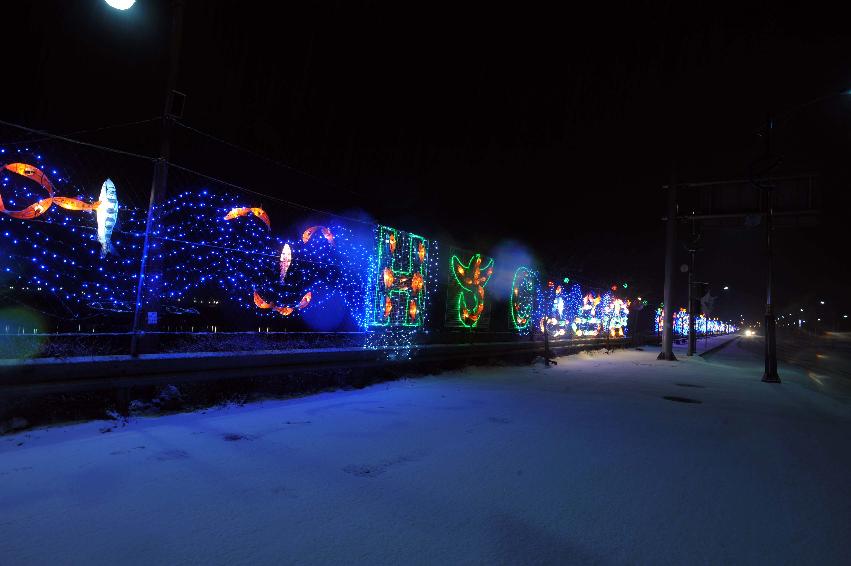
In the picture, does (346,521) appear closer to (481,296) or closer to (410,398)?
(410,398)

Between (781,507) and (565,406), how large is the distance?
4.73 metres

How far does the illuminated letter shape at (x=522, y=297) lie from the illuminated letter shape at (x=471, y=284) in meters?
1.94

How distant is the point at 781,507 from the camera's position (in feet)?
13.7

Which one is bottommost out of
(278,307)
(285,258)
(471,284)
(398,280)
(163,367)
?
(163,367)

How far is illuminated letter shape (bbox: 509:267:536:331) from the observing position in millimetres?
20203

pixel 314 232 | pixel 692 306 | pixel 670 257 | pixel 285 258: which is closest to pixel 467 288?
pixel 314 232

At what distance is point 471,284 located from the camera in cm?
1770

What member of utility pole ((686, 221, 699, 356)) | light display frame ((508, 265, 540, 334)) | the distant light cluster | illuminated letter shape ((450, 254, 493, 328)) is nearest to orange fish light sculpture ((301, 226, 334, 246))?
the distant light cluster

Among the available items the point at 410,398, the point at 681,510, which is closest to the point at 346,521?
the point at 681,510

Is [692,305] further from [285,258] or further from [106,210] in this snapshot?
[106,210]

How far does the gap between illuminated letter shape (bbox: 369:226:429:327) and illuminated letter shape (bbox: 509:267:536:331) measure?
18.9 ft

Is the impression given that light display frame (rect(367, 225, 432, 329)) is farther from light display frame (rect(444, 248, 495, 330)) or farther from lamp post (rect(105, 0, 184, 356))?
A: lamp post (rect(105, 0, 184, 356))

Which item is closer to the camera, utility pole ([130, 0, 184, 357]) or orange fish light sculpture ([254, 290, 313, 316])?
utility pole ([130, 0, 184, 357])

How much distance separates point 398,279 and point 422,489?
1047cm
